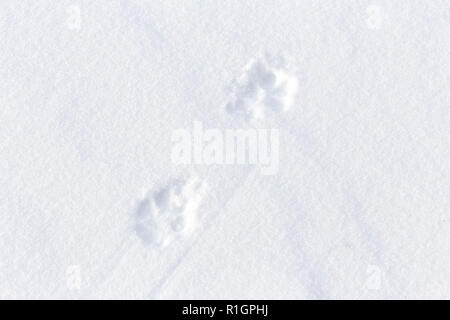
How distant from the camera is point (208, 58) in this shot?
9.87 feet

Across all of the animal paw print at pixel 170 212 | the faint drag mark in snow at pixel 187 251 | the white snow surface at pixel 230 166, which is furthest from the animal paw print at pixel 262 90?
the animal paw print at pixel 170 212

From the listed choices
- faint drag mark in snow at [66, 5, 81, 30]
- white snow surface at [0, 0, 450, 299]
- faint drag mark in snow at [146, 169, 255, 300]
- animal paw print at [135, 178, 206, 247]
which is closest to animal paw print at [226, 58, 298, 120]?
white snow surface at [0, 0, 450, 299]

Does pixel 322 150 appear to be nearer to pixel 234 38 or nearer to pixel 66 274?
pixel 234 38

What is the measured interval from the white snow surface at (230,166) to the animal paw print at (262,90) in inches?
0.4

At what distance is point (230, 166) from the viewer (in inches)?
117

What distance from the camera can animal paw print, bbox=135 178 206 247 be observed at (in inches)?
116

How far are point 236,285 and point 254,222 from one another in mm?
450

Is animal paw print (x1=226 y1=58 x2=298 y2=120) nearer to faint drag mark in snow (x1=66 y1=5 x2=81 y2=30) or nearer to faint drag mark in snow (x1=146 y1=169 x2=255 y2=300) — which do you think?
faint drag mark in snow (x1=146 y1=169 x2=255 y2=300)

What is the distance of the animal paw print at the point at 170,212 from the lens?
9.68ft

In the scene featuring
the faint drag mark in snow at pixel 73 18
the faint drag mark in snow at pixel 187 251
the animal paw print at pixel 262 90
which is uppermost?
the faint drag mark in snow at pixel 73 18

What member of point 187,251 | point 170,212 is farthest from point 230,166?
point 187,251

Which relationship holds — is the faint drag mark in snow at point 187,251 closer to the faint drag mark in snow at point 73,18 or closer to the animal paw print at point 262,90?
the animal paw print at point 262,90

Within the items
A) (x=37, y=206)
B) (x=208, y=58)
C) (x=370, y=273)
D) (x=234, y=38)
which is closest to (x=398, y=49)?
(x=234, y=38)

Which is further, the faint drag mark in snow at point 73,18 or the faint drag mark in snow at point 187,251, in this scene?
the faint drag mark in snow at point 73,18
